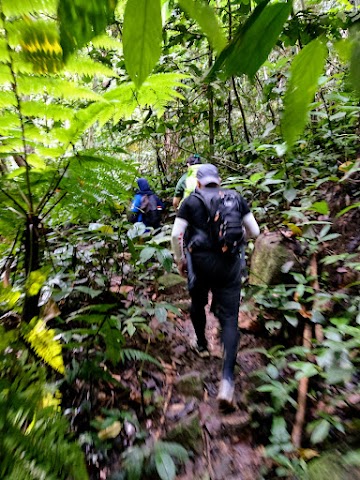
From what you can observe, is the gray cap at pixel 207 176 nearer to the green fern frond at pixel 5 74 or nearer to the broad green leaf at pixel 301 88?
the green fern frond at pixel 5 74

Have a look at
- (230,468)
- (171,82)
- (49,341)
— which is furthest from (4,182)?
(230,468)

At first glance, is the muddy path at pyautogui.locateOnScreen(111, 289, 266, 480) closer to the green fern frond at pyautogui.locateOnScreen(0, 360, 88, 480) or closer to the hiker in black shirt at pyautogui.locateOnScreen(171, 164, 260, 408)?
the hiker in black shirt at pyautogui.locateOnScreen(171, 164, 260, 408)

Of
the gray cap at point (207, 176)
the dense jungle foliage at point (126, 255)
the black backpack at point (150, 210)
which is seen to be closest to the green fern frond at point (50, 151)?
the dense jungle foliage at point (126, 255)

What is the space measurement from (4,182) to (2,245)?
1.89 feet

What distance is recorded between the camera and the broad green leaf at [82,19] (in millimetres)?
466

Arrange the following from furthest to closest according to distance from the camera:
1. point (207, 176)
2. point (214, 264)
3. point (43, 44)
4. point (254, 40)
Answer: point (207, 176) < point (214, 264) < point (43, 44) < point (254, 40)

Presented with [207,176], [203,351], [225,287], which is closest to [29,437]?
[225,287]

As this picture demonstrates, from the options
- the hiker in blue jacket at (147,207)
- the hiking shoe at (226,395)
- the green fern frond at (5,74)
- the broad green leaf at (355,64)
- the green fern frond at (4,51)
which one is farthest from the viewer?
the hiker in blue jacket at (147,207)

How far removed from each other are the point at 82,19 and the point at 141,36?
0.33ft

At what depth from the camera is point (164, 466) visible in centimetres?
166

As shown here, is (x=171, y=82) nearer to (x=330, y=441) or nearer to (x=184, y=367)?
(x=330, y=441)

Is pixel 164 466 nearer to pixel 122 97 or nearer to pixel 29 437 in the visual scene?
pixel 29 437

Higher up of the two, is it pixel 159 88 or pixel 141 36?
pixel 159 88

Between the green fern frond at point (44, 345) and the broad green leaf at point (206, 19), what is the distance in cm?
127
